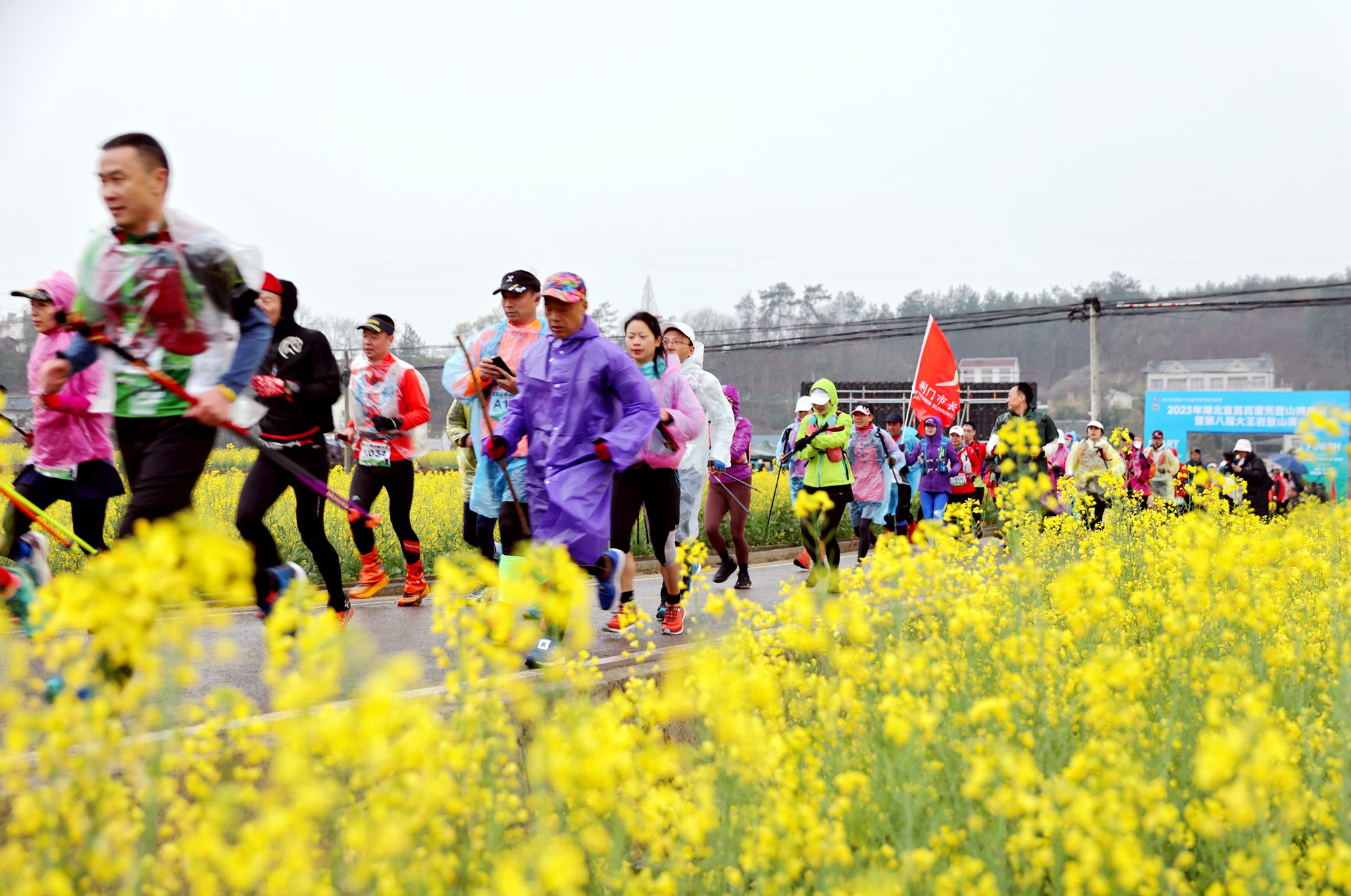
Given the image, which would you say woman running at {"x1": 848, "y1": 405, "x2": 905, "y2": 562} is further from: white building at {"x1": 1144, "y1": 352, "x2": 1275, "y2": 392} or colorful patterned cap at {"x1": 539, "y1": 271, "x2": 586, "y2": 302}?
white building at {"x1": 1144, "y1": 352, "x2": 1275, "y2": 392}

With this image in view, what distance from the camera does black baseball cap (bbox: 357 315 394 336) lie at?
6.74 metres

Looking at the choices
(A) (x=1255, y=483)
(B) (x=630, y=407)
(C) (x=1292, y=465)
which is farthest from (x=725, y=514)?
(C) (x=1292, y=465)

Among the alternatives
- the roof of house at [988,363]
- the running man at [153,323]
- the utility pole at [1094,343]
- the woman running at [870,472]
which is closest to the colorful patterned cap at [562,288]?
the running man at [153,323]

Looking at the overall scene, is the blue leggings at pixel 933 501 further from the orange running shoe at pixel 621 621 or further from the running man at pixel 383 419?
the running man at pixel 383 419

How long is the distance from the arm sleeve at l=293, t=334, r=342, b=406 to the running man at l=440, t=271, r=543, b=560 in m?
0.61

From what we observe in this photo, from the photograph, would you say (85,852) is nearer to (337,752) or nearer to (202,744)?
(202,744)

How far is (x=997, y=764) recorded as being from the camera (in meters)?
2.19

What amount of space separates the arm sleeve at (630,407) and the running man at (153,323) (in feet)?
5.74

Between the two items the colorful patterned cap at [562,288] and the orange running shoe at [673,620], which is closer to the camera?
the colorful patterned cap at [562,288]

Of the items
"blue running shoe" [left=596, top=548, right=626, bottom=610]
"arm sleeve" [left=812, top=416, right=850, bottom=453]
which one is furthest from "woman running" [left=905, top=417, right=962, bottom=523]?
"blue running shoe" [left=596, top=548, right=626, bottom=610]

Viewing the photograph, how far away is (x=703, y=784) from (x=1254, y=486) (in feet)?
53.6

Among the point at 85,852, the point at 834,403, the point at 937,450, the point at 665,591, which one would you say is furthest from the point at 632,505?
the point at 937,450

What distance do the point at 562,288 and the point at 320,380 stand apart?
162 cm

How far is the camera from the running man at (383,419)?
6824mm
